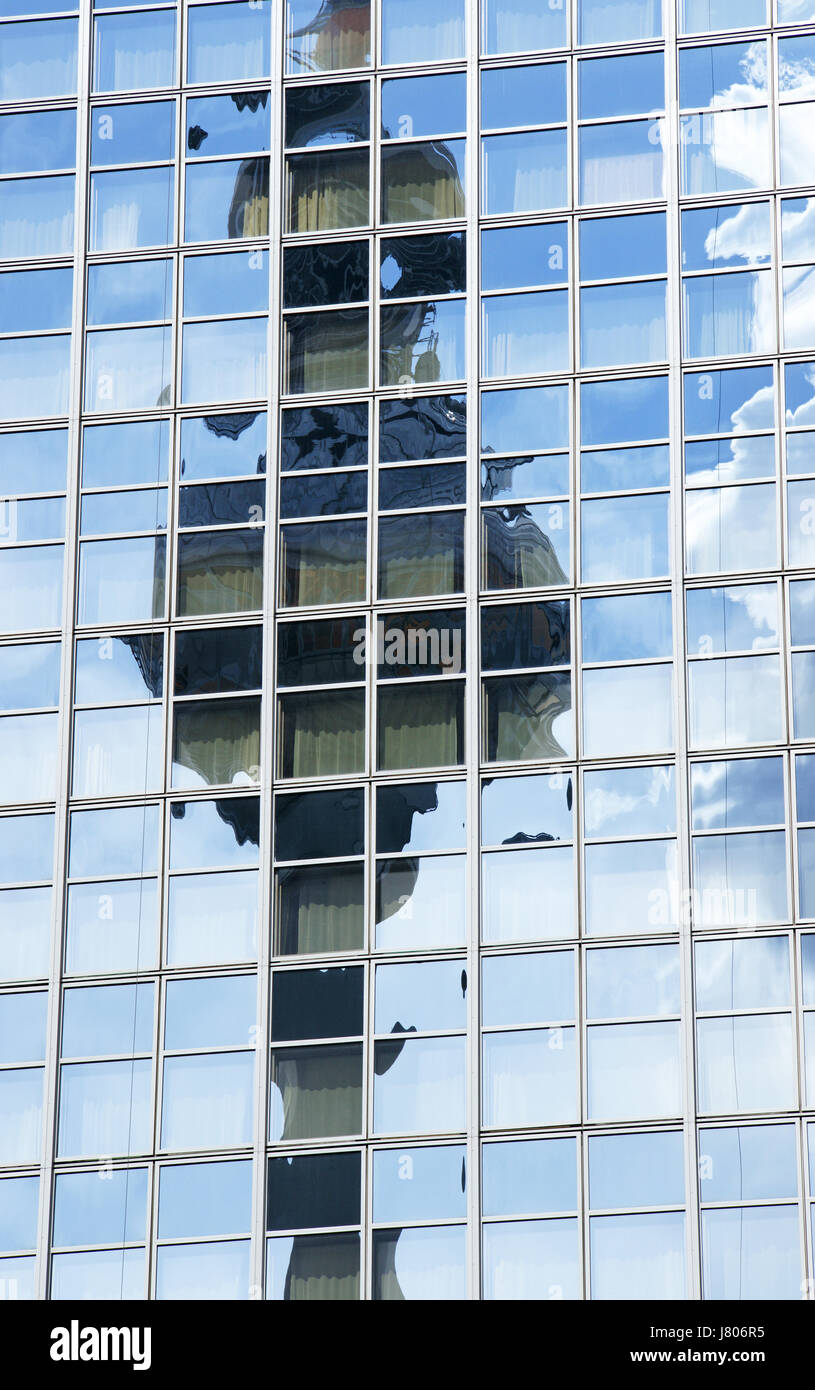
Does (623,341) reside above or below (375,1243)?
above

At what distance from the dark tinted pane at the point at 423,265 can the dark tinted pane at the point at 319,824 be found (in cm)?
483

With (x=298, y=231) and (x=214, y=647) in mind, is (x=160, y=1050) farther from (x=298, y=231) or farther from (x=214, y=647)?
(x=298, y=231)

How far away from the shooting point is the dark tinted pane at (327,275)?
22031mm

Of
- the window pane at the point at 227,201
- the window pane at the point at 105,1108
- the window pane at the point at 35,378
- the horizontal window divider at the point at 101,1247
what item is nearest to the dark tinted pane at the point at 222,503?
the window pane at the point at 35,378

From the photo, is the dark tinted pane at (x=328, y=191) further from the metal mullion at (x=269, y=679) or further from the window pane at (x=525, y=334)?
the window pane at (x=525, y=334)

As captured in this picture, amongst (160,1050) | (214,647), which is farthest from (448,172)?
(160,1050)

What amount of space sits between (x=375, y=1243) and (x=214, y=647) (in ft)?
18.2

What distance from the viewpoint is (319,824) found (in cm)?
2086

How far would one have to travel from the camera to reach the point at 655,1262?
64.1ft

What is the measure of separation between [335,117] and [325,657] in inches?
211

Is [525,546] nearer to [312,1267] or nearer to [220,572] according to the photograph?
[220,572]

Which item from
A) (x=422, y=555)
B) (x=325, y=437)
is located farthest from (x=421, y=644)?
(x=325, y=437)

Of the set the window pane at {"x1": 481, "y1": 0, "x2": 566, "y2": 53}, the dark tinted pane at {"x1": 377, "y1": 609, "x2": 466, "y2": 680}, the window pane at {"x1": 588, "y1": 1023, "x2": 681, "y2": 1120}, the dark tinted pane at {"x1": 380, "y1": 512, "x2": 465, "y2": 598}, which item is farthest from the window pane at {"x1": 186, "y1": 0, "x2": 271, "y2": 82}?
the window pane at {"x1": 588, "y1": 1023, "x2": 681, "y2": 1120}

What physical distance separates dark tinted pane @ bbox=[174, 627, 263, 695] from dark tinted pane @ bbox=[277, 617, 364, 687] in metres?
0.25
